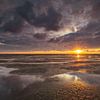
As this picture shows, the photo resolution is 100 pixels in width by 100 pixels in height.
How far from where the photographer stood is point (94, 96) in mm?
16453

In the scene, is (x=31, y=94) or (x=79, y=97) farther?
(x=31, y=94)

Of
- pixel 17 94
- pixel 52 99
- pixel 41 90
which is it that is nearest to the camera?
pixel 52 99

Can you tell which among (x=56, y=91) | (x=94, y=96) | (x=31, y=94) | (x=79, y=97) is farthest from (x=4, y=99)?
(x=94, y=96)

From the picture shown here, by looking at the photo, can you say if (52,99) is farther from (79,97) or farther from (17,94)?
(17,94)

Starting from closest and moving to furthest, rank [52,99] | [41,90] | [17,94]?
1. [52,99]
2. [17,94]
3. [41,90]

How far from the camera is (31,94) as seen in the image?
1744 centimetres

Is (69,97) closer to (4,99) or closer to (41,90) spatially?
(41,90)

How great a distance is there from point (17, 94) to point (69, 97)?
4.83 meters

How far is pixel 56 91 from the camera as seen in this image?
1831 centimetres

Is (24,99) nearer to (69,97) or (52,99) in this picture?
(52,99)

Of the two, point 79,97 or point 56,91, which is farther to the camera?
point 56,91

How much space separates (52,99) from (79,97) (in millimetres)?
2365

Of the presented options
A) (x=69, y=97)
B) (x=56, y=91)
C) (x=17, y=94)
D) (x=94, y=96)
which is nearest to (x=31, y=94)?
(x=17, y=94)

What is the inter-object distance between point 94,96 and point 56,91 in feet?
12.4
